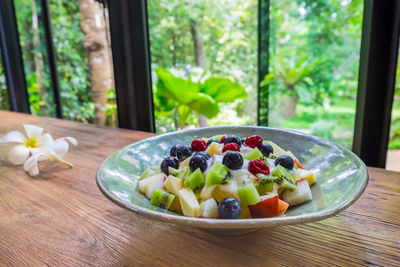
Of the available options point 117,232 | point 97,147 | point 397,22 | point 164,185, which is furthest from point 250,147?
point 397,22

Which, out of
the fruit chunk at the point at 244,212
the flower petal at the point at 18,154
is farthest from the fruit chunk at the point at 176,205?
the flower petal at the point at 18,154

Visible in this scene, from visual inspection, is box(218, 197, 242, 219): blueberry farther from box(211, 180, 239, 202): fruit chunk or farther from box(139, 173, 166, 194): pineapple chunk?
box(139, 173, 166, 194): pineapple chunk

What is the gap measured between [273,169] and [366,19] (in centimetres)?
116

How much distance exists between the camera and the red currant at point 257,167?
0.63 meters

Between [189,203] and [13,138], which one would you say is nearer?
[189,203]

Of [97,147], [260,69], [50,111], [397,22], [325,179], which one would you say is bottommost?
[50,111]

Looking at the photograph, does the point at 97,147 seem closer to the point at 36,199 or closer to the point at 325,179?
the point at 36,199

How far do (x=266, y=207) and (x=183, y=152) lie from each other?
0.28 metres

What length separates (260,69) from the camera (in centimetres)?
205

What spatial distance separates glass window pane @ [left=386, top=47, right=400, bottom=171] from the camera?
58.6 inches

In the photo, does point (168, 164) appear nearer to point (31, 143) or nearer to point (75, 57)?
point (31, 143)

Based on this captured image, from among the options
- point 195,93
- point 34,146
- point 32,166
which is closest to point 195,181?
point 32,166

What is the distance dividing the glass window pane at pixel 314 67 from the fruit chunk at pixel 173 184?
157 centimetres

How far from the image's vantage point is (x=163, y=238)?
0.66 metres
